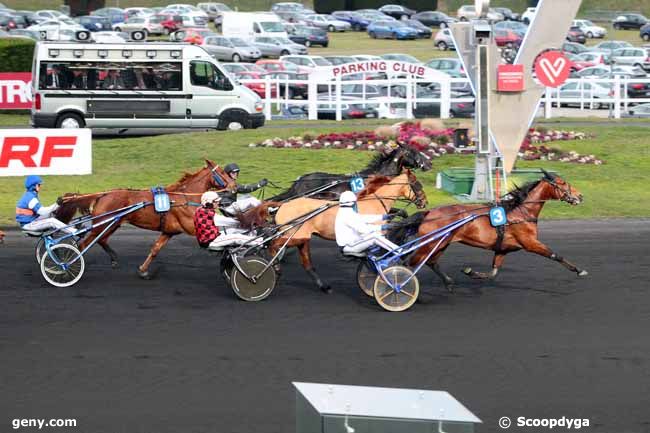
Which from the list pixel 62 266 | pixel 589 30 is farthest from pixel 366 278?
pixel 589 30

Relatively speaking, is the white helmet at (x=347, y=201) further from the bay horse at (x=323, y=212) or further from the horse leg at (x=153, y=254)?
the horse leg at (x=153, y=254)

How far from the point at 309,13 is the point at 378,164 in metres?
60.3

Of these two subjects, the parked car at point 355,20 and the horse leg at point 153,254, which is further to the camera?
the parked car at point 355,20

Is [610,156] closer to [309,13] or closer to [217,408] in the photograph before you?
[217,408]

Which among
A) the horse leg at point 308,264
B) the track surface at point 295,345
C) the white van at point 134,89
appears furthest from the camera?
the white van at point 134,89

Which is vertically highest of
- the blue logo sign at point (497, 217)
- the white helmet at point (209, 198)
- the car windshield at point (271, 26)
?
the white helmet at point (209, 198)

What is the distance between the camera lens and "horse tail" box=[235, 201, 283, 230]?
498 inches

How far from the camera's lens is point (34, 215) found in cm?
1309

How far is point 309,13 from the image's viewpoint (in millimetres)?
72688

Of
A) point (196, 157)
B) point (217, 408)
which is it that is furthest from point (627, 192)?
point (217, 408)

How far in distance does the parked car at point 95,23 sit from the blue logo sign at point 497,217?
2103 inches

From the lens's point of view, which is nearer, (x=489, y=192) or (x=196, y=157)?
(x=489, y=192)

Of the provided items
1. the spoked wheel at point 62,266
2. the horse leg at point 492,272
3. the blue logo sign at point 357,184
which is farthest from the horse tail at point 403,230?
the spoked wheel at point 62,266

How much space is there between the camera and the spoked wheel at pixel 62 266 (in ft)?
42.3
